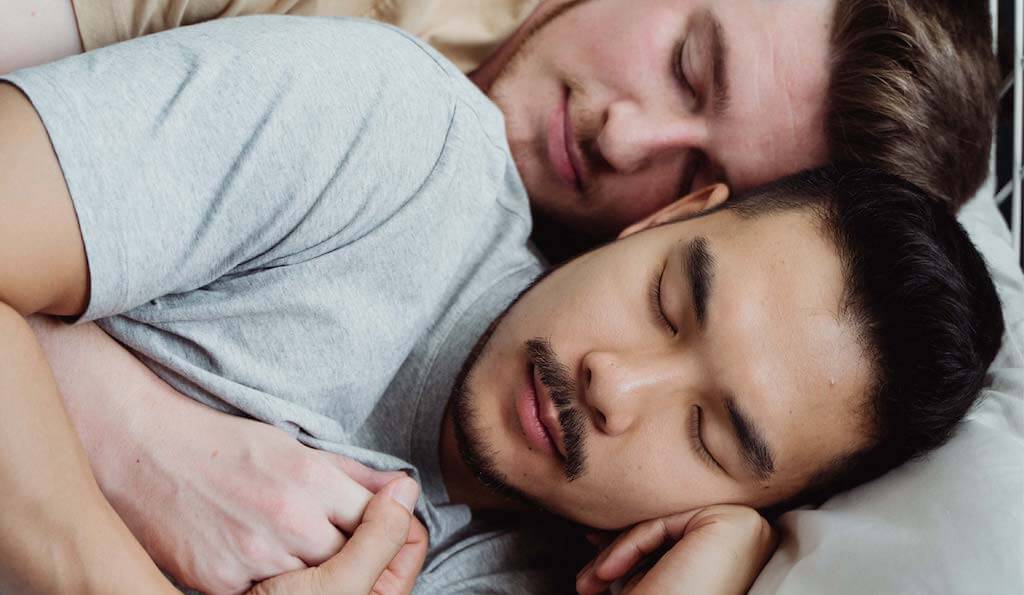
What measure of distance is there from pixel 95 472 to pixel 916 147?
3.30 feet

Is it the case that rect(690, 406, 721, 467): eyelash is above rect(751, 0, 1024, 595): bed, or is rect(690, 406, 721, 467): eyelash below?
above

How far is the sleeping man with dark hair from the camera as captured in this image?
0.69 m

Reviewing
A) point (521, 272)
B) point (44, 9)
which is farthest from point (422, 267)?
point (44, 9)

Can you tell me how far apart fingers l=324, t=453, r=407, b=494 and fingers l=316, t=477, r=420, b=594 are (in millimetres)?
24

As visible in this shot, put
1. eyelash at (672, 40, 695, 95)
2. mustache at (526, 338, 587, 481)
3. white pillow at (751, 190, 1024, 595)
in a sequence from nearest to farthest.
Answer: white pillow at (751, 190, 1024, 595)
mustache at (526, 338, 587, 481)
eyelash at (672, 40, 695, 95)

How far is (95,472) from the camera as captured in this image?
821 millimetres

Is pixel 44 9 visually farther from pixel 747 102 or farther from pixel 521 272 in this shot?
pixel 747 102

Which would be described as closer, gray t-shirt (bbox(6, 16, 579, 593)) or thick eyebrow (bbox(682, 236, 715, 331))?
gray t-shirt (bbox(6, 16, 579, 593))

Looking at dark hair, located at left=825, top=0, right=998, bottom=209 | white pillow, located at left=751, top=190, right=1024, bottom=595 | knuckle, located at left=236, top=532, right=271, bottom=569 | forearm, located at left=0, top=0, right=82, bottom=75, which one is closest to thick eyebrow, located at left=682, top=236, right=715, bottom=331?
white pillow, located at left=751, top=190, right=1024, bottom=595

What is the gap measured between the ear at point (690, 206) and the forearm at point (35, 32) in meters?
0.63

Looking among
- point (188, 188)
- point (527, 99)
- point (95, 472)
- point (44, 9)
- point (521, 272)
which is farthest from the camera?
point (527, 99)

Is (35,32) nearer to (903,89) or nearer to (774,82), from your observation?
(774,82)

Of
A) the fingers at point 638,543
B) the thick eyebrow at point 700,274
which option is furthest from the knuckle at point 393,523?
the thick eyebrow at point 700,274

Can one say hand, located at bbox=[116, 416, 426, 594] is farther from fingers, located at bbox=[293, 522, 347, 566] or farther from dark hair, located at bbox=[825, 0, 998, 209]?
dark hair, located at bbox=[825, 0, 998, 209]
